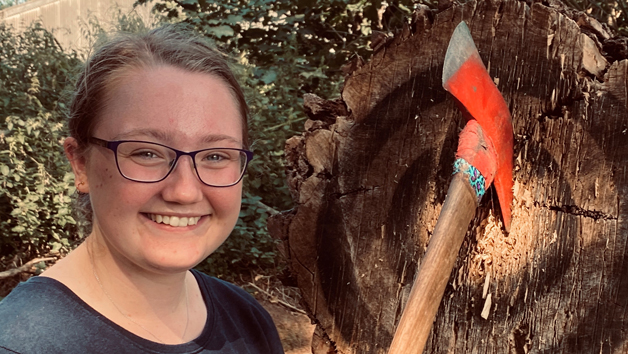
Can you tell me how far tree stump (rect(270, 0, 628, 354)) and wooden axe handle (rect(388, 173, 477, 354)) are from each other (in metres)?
0.17

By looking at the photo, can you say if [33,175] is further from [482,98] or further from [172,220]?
[482,98]

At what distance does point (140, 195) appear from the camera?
3.60 feet

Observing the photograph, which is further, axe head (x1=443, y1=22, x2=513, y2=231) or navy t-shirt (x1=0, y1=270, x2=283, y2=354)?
axe head (x1=443, y1=22, x2=513, y2=231)

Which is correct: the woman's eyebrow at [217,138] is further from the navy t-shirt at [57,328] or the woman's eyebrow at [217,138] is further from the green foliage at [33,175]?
the green foliage at [33,175]

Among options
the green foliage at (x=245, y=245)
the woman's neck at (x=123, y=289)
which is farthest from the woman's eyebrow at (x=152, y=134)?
the green foliage at (x=245, y=245)

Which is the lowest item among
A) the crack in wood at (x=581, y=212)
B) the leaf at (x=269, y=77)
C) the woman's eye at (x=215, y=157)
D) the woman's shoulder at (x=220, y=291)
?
the woman's shoulder at (x=220, y=291)

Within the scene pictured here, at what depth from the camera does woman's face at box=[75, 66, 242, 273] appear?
1108mm

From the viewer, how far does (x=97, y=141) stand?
1149mm

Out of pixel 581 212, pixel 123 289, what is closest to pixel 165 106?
pixel 123 289

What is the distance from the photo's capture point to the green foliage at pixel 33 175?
3947 millimetres

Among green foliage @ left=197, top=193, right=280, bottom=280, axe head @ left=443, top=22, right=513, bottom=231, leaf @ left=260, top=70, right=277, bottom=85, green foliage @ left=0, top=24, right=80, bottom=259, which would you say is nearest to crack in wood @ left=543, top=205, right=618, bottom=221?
axe head @ left=443, top=22, right=513, bottom=231

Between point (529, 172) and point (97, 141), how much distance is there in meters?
1.16

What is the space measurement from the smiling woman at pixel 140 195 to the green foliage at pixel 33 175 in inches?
115

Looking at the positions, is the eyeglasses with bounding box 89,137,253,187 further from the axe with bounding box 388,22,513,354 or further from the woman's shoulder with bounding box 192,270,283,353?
the axe with bounding box 388,22,513,354
